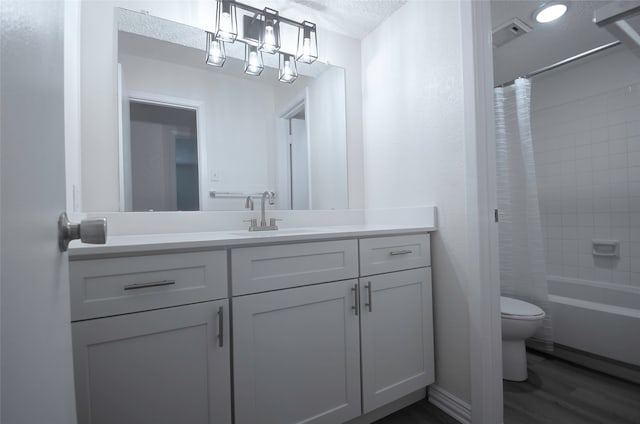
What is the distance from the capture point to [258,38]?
167 cm

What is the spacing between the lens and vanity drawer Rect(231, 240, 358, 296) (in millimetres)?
1060

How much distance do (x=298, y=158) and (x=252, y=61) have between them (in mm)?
599

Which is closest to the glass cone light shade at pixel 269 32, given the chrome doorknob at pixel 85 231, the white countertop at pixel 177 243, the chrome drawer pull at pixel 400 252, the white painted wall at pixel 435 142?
the white painted wall at pixel 435 142

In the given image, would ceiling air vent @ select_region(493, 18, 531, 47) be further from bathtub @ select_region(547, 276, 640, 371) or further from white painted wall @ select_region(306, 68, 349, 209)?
bathtub @ select_region(547, 276, 640, 371)

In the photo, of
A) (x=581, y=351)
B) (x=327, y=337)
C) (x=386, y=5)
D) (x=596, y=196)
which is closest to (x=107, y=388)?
(x=327, y=337)

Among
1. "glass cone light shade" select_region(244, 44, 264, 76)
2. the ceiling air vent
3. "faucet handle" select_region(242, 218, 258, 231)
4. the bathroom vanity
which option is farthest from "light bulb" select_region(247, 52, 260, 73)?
the ceiling air vent

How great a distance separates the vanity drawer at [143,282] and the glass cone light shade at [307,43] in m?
1.34

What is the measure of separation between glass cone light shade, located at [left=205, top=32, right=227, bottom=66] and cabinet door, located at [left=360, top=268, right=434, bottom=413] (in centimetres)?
136

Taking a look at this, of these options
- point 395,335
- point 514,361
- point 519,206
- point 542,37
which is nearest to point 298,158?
point 395,335

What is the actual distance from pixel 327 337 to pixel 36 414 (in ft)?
3.35

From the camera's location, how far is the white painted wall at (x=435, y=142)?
1.40 m

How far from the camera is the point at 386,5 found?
173cm

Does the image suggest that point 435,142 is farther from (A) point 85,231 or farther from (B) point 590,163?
(B) point 590,163

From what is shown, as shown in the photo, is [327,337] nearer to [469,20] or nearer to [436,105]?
[436,105]
